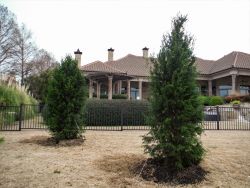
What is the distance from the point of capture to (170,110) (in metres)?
4.84

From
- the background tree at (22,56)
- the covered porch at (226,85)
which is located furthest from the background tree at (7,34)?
the covered porch at (226,85)

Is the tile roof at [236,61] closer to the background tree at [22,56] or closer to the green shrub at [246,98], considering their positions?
the green shrub at [246,98]

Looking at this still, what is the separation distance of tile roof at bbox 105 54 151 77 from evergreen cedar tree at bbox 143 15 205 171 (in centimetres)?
2119

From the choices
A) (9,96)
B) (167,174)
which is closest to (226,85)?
(9,96)

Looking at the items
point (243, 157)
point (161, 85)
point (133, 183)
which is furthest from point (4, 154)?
point (243, 157)

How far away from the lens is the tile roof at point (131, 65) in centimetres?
2728

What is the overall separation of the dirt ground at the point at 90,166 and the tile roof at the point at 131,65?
19823mm

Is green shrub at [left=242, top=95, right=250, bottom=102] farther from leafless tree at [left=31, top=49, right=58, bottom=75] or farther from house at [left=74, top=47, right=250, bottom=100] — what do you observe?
leafless tree at [left=31, top=49, right=58, bottom=75]

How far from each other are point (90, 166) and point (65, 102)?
11.0 feet

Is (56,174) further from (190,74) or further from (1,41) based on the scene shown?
(1,41)

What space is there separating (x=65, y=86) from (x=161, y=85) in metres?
4.03

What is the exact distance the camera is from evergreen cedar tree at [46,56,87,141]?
796cm

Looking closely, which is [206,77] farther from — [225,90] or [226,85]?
[225,90]

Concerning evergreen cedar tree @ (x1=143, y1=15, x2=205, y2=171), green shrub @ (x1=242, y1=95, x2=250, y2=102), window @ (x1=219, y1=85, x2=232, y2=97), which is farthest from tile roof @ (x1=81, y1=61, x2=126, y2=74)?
evergreen cedar tree @ (x1=143, y1=15, x2=205, y2=171)
